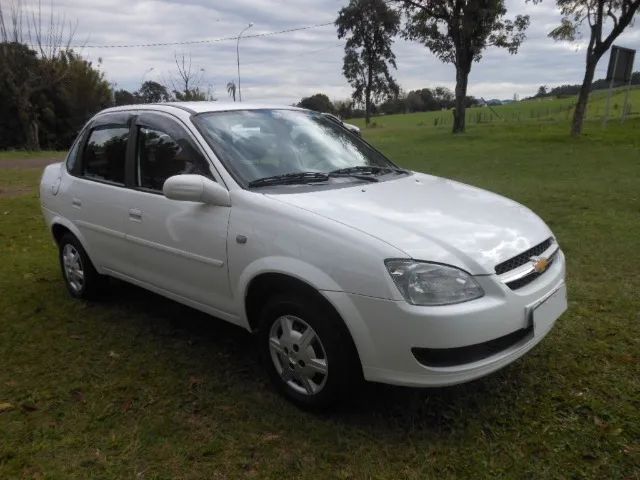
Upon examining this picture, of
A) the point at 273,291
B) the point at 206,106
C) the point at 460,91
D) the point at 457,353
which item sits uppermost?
the point at 460,91

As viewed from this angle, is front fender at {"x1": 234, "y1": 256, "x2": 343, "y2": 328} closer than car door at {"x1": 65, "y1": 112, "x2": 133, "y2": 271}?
Yes

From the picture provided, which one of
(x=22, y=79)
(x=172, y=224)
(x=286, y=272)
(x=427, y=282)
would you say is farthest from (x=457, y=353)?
(x=22, y=79)

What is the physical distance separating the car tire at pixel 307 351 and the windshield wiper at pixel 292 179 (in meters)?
0.71

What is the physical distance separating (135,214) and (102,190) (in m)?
0.58

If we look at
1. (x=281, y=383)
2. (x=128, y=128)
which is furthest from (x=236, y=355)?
(x=128, y=128)

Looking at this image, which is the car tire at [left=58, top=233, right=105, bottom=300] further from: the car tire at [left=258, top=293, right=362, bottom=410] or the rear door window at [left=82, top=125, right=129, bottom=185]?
the car tire at [left=258, top=293, right=362, bottom=410]

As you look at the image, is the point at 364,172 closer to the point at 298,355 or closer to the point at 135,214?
the point at 298,355

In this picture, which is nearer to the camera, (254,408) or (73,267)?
(254,408)

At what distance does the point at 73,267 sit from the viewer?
4852mm

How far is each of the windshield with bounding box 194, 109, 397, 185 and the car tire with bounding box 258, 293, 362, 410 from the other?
2.74ft

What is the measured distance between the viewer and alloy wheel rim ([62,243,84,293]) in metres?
4.76

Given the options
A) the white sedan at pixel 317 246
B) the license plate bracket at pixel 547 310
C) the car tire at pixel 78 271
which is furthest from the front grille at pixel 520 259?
the car tire at pixel 78 271

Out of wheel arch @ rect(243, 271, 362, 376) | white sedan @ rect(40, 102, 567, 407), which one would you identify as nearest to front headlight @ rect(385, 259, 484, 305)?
white sedan @ rect(40, 102, 567, 407)

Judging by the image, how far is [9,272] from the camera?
583 centimetres
